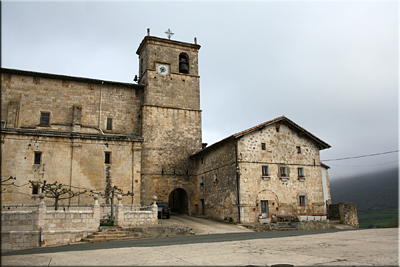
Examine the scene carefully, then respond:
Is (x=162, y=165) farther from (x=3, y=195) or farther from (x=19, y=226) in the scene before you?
(x=19, y=226)

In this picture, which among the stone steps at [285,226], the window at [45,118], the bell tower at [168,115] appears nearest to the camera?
the stone steps at [285,226]

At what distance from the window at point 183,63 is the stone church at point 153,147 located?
0.10m

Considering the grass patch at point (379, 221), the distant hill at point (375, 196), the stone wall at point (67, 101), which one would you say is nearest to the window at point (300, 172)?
the stone wall at point (67, 101)

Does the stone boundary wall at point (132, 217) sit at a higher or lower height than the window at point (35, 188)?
lower

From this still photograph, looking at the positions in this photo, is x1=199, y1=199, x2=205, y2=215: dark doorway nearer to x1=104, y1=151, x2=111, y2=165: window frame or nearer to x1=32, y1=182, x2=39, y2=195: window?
x1=104, y1=151, x2=111, y2=165: window frame

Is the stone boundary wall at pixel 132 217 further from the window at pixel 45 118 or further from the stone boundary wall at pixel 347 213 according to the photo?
the stone boundary wall at pixel 347 213

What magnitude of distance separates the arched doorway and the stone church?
11 cm

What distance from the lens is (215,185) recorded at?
2725 cm

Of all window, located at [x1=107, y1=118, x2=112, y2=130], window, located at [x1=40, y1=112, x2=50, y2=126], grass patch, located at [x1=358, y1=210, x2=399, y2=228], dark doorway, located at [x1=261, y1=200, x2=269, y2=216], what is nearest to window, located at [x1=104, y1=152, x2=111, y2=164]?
window, located at [x1=107, y1=118, x2=112, y2=130]

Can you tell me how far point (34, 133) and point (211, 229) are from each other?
572 inches

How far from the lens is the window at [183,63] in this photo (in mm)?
32497

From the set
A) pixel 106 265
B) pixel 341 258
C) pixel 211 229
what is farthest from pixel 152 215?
pixel 341 258

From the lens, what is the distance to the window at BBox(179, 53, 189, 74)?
32497 mm

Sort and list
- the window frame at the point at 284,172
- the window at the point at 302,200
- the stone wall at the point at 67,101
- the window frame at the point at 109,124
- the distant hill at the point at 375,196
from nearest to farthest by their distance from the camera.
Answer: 1. the window frame at the point at 284,172
2. the window at the point at 302,200
3. the stone wall at the point at 67,101
4. the window frame at the point at 109,124
5. the distant hill at the point at 375,196
